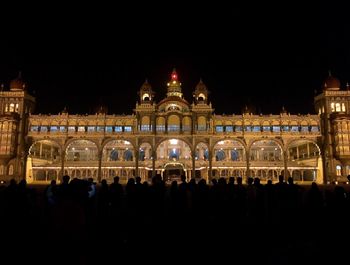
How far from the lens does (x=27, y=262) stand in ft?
25.8

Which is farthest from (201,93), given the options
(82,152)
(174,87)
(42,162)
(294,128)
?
(42,162)

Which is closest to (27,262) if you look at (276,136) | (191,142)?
(191,142)

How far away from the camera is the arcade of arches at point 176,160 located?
53844mm

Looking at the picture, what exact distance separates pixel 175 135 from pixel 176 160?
4.53m

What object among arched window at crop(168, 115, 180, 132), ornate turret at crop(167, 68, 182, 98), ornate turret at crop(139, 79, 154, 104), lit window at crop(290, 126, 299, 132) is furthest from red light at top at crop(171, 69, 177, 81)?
lit window at crop(290, 126, 299, 132)

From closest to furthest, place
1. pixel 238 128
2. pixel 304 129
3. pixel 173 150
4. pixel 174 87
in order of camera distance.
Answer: pixel 304 129 < pixel 238 128 < pixel 173 150 < pixel 174 87

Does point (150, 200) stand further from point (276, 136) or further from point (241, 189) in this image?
point (276, 136)

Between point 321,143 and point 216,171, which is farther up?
point 321,143

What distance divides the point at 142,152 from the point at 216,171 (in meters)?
13.1

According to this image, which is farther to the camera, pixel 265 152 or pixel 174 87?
pixel 174 87

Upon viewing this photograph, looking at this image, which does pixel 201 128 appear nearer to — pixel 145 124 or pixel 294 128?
pixel 145 124

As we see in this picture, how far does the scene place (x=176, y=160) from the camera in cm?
5538

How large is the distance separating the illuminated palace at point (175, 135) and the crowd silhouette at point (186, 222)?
39097 mm

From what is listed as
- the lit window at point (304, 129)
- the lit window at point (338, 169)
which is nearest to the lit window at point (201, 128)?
the lit window at point (304, 129)
